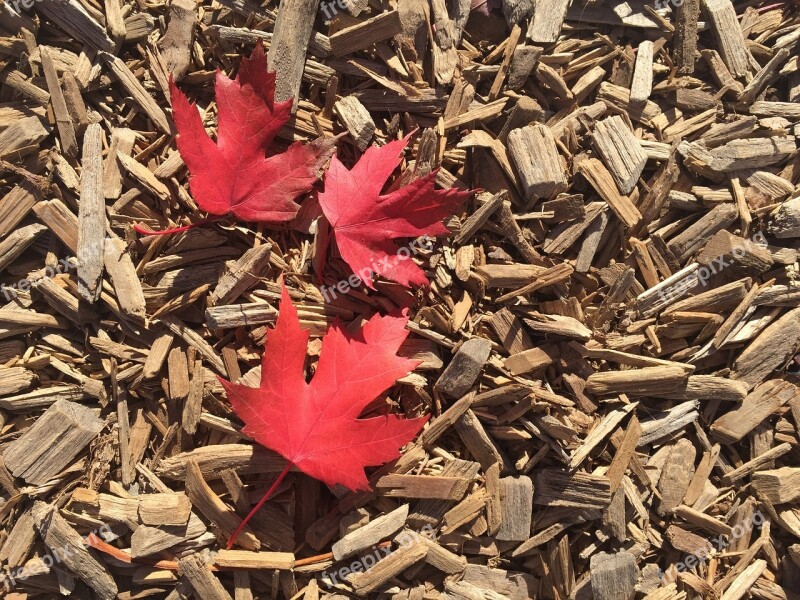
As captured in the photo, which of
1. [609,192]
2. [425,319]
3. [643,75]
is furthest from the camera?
[643,75]

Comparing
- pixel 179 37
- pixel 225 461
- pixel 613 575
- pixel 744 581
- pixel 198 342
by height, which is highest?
pixel 179 37

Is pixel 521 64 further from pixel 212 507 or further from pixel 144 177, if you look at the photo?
pixel 212 507

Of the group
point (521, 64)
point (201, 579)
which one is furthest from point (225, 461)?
point (521, 64)

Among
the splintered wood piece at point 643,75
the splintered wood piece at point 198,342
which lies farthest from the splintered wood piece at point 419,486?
the splintered wood piece at point 643,75

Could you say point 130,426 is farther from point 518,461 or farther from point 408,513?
point 518,461

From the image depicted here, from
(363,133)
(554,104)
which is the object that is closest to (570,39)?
(554,104)

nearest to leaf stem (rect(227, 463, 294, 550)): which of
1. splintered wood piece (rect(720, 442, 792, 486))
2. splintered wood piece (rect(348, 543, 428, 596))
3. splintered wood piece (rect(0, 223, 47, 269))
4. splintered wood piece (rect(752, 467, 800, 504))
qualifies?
splintered wood piece (rect(348, 543, 428, 596))

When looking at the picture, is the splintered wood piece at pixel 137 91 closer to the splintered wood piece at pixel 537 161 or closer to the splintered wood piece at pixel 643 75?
the splintered wood piece at pixel 537 161
